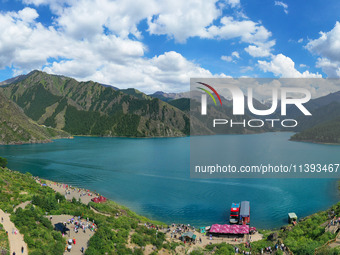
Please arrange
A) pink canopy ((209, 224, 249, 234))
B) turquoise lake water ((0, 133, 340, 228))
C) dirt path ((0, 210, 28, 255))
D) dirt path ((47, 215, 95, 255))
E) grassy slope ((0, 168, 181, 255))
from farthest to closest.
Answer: turquoise lake water ((0, 133, 340, 228)), pink canopy ((209, 224, 249, 234)), dirt path ((47, 215, 95, 255)), grassy slope ((0, 168, 181, 255)), dirt path ((0, 210, 28, 255))

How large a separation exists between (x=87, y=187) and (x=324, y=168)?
100719 millimetres

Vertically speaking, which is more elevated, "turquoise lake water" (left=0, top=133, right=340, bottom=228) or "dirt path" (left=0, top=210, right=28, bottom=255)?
"dirt path" (left=0, top=210, right=28, bottom=255)

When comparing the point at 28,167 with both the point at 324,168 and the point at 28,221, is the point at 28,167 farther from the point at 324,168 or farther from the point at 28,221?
the point at 324,168

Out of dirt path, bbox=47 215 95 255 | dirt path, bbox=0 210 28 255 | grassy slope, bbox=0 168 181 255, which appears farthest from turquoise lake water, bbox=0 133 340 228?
dirt path, bbox=0 210 28 255

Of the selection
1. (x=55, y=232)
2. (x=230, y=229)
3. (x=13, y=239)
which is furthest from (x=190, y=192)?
(x=13, y=239)

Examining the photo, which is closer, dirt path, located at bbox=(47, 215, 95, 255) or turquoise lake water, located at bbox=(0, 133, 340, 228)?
dirt path, located at bbox=(47, 215, 95, 255)

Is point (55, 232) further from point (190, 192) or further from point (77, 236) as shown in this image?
point (190, 192)

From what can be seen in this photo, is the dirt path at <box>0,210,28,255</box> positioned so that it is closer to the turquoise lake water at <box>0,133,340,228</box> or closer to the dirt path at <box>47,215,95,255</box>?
the dirt path at <box>47,215,95,255</box>

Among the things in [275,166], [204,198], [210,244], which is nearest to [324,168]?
[275,166]

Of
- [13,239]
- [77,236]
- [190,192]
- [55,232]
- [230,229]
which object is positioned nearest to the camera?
[13,239]

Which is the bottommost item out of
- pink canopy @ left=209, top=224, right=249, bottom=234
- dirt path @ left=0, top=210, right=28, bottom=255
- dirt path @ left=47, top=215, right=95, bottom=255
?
pink canopy @ left=209, top=224, right=249, bottom=234

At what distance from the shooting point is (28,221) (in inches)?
1291

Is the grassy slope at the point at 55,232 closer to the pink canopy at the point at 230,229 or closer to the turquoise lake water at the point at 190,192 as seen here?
the pink canopy at the point at 230,229

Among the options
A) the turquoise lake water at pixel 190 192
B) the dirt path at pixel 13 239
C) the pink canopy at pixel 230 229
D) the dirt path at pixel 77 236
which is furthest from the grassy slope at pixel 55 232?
the turquoise lake water at pixel 190 192
